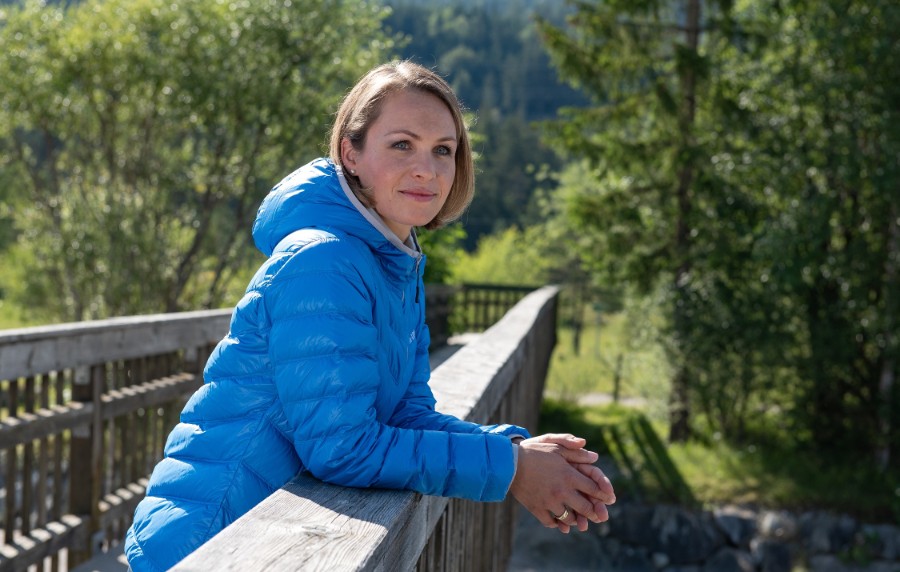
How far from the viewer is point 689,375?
16.8 meters

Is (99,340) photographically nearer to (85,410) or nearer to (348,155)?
(85,410)

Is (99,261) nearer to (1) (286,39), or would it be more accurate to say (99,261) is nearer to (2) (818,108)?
(1) (286,39)

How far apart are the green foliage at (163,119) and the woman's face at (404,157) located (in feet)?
28.8

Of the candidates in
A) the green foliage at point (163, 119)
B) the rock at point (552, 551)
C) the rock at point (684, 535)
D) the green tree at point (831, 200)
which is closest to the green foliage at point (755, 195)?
the green tree at point (831, 200)

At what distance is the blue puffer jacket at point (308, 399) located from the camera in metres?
1.69

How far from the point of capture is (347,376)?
1.68 meters

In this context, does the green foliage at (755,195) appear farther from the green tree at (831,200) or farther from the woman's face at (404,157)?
the woman's face at (404,157)

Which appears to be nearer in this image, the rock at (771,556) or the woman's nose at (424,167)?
the woman's nose at (424,167)

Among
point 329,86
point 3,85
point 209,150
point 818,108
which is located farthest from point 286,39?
point 818,108

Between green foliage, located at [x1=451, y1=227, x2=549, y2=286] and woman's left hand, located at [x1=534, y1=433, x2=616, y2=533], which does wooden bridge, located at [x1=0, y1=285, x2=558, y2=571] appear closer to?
woman's left hand, located at [x1=534, y1=433, x2=616, y2=533]

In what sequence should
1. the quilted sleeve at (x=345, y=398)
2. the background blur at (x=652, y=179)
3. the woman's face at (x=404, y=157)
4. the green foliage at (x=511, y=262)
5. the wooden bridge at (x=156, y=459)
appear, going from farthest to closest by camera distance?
1. the green foliage at (x=511, y=262)
2. the background blur at (x=652, y=179)
3. the woman's face at (x=404, y=157)
4. the quilted sleeve at (x=345, y=398)
5. the wooden bridge at (x=156, y=459)

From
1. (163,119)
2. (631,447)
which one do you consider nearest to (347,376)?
(163,119)

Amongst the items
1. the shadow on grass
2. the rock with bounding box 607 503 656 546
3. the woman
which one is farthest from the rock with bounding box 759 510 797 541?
the woman

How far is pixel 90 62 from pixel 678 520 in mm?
9819
